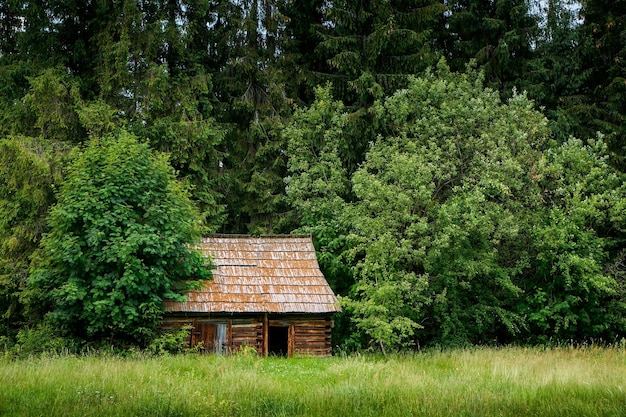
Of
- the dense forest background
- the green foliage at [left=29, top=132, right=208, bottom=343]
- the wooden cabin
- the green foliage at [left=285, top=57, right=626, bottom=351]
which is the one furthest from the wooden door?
the green foliage at [left=285, top=57, right=626, bottom=351]

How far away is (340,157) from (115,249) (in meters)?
13.3

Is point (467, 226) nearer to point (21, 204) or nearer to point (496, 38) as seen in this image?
point (496, 38)

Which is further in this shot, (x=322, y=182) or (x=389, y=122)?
(x=389, y=122)

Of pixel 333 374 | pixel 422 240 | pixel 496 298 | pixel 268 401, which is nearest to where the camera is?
pixel 268 401

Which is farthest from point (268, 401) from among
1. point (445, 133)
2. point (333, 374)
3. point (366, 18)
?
point (366, 18)

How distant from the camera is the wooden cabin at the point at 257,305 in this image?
1953cm

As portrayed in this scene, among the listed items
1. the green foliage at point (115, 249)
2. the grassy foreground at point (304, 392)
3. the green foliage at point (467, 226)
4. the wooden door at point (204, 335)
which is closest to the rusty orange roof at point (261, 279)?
the wooden door at point (204, 335)

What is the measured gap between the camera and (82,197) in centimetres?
1800

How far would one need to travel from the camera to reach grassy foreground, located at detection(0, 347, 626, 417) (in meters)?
9.52

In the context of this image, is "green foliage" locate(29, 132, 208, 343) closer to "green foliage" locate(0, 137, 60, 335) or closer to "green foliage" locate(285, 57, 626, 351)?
"green foliage" locate(0, 137, 60, 335)

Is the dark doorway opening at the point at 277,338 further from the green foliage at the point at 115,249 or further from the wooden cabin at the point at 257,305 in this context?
the green foliage at the point at 115,249

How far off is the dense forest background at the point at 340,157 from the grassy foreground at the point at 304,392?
554 centimetres

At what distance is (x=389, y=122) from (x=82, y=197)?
1386cm

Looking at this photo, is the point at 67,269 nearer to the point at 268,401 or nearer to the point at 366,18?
the point at 268,401
